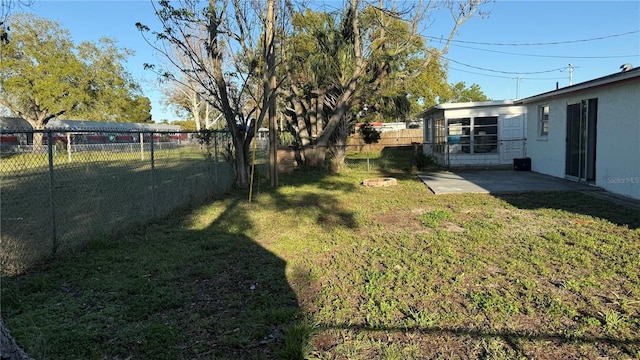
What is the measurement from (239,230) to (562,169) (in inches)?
406

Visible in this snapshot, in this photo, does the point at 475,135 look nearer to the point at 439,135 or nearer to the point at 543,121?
the point at 439,135

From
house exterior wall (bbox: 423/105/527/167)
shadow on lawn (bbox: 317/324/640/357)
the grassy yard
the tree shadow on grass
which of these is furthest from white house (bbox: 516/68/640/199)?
Result: the tree shadow on grass

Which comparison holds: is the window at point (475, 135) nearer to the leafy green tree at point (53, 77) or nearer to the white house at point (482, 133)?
the white house at point (482, 133)

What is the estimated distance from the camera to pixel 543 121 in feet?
47.6

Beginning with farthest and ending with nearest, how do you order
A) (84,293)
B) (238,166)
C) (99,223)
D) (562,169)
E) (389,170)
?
(389,170) < (562,169) < (238,166) < (99,223) < (84,293)

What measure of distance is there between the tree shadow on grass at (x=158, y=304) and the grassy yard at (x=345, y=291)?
2 centimetres

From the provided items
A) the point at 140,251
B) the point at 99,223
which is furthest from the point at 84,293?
the point at 99,223

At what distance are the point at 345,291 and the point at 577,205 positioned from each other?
6.32 meters

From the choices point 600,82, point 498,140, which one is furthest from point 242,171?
point 498,140

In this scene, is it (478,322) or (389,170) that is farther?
(389,170)

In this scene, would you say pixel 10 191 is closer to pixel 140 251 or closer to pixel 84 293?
pixel 140 251

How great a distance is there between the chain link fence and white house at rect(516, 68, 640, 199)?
Answer: 363 inches

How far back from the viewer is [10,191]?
994cm

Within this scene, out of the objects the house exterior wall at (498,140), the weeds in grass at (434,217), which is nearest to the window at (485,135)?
the house exterior wall at (498,140)
